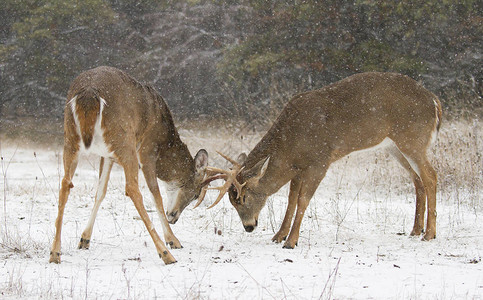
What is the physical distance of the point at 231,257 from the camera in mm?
5746

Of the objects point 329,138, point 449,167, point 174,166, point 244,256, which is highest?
point 449,167

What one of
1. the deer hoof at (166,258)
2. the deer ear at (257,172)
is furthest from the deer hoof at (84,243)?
the deer ear at (257,172)

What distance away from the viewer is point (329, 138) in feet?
21.6

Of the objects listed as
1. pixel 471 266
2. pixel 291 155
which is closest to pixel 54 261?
pixel 291 155

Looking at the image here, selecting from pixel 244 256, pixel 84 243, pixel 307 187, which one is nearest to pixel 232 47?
pixel 307 187

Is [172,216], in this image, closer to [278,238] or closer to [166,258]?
[278,238]

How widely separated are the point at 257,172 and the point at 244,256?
1228mm

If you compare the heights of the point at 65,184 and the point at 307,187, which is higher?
the point at 307,187

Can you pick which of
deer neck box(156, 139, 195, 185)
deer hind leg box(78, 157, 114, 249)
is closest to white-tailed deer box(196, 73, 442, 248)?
deer neck box(156, 139, 195, 185)

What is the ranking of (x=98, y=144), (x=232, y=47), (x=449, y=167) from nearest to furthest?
(x=98, y=144) < (x=449, y=167) < (x=232, y=47)

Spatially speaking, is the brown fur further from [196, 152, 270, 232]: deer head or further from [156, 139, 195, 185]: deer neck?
[156, 139, 195, 185]: deer neck

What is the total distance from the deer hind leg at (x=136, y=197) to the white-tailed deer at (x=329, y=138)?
1373 millimetres

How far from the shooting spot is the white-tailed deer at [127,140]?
520cm

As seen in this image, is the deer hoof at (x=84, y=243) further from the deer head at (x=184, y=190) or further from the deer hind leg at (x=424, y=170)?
the deer hind leg at (x=424, y=170)
